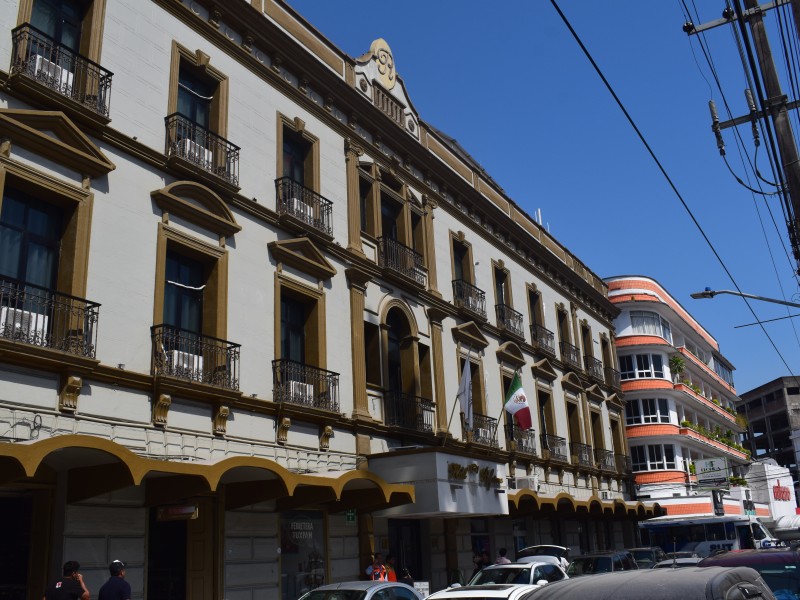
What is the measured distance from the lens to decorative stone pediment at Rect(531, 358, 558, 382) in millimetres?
33156

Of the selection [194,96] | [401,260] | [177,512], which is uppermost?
[194,96]

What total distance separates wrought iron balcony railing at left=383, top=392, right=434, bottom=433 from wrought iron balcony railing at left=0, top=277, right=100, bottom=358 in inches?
391

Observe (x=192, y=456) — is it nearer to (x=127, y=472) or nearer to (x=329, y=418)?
(x=127, y=472)

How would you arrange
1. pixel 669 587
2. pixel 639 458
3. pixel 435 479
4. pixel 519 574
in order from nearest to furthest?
pixel 669 587, pixel 519 574, pixel 435 479, pixel 639 458

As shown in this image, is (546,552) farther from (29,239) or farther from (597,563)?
(29,239)

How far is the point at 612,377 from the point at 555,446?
36.4ft

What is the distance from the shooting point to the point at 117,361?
14789 millimetres

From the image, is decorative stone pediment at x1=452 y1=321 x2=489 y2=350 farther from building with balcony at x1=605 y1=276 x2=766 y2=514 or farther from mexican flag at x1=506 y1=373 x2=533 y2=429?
building with balcony at x1=605 y1=276 x2=766 y2=514

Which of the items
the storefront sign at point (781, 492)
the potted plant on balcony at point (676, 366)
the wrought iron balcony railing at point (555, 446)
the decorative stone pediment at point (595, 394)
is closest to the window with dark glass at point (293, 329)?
the wrought iron balcony railing at point (555, 446)

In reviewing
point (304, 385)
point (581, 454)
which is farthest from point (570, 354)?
point (304, 385)

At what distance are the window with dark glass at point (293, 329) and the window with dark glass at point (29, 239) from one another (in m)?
6.30

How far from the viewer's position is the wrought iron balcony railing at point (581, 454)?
115 feet

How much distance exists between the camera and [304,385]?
1950 centimetres

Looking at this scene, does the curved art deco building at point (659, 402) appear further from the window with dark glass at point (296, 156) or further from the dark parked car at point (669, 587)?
the dark parked car at point (669, 587)
